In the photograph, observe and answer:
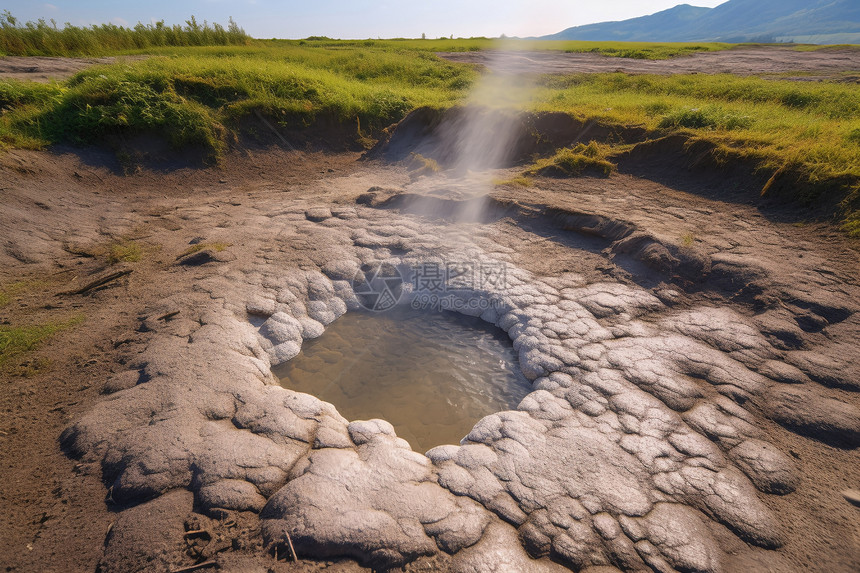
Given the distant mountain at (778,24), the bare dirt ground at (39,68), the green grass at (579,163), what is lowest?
the green grass at (579,163)

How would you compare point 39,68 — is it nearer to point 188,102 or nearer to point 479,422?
Answer: point 188,102

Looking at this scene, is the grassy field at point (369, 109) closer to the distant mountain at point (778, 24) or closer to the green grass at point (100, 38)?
the green grass at point (100, 38)

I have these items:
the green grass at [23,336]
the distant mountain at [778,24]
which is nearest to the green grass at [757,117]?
the green grass at [23,336]

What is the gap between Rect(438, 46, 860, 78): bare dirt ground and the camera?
14.2 m

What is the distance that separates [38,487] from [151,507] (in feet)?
2.47

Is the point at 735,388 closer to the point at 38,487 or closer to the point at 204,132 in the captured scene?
the point at 38,487

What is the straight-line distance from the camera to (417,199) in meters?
6.51

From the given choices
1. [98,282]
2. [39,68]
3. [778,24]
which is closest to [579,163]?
[98,282]

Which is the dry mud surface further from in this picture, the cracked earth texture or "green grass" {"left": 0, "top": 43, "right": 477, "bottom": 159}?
"green grass" {"left": 0, "top": 43, "right": 477, "bottom": 159}

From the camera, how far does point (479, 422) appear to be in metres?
3.05

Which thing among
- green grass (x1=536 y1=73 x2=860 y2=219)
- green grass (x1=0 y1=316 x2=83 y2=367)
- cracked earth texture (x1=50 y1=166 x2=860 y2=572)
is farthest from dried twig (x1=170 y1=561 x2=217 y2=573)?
green grass (x1=536 y1=73 x2=860 y2=219)

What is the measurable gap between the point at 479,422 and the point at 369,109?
31.3ft

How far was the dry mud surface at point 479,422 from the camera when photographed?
2096mm

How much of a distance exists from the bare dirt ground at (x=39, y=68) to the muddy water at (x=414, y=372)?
9.47 metres
